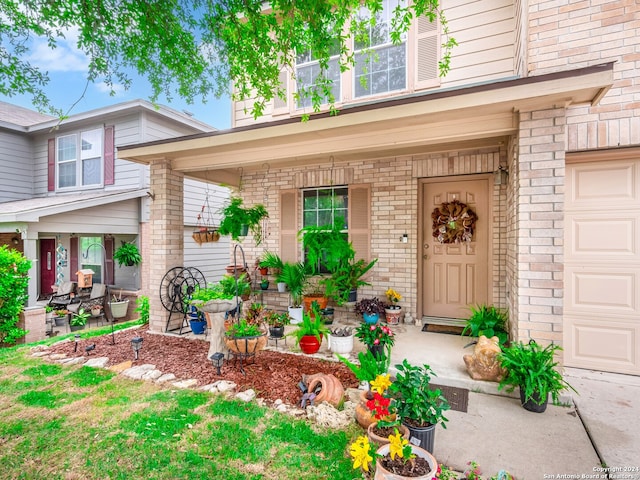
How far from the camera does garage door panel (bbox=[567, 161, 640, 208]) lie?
314 cm

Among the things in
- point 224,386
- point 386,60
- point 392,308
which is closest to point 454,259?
point 392,308

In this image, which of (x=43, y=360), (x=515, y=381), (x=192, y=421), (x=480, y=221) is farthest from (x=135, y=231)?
(x=515, y=381)

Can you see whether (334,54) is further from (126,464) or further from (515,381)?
(126,464)

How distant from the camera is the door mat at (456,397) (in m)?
2.70

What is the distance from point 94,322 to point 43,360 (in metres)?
4.73

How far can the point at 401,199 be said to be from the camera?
5051 millimetres

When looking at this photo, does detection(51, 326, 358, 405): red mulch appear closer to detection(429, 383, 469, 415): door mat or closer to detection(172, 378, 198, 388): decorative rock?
detection(172, 378, 198, 388): decorative rock

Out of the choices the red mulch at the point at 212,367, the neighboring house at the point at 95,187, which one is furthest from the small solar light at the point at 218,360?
the neighboring house at the point at 95,187

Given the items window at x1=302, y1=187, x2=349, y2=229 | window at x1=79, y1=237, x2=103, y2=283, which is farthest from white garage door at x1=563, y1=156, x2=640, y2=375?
window at x1=79, y1=237, x2=103, y2=283

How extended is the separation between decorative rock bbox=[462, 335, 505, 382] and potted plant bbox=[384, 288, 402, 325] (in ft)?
5.81

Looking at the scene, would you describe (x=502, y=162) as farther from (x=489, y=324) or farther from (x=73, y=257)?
(x=73, y=257)

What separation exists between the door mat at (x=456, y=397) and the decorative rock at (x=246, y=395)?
1.63 meters

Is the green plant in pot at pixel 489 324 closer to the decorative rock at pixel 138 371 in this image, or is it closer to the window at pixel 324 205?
the window at pixel 324 205

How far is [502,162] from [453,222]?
0.99 m
